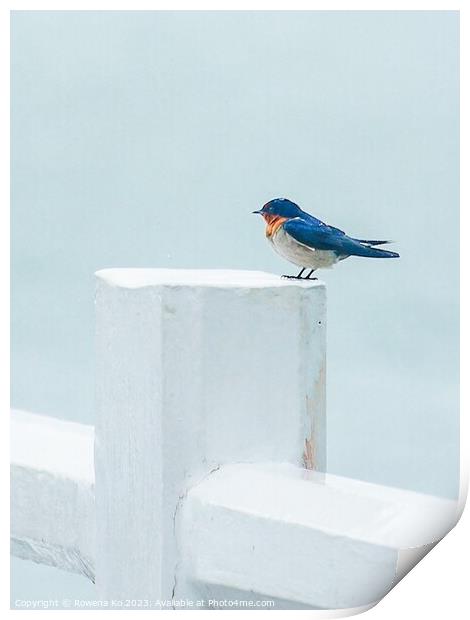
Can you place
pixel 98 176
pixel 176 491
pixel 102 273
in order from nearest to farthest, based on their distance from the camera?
pixel 176 491 → pixel 102 273 → pixel 98 176

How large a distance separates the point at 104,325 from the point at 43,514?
0.26 meters

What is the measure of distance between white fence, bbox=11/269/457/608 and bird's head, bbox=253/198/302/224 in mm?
108

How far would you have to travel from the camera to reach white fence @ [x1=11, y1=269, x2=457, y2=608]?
76 centimetres

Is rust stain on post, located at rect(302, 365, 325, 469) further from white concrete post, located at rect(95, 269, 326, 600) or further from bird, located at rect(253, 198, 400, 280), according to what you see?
bird, located at rect(253, 198, 400, 280)

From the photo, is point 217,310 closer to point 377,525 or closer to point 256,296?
point 256,296

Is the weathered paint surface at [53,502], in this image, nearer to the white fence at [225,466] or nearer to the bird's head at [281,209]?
the white fence at [225,466]

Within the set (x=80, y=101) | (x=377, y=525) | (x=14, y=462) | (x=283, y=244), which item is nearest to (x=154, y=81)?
(x=80, y=101)

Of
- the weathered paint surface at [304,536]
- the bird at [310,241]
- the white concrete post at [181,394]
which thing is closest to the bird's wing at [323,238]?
the bird at [310,241]

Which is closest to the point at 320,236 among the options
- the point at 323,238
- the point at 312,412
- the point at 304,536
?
the point at 323,238

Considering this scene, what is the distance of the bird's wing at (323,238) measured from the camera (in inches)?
40.0

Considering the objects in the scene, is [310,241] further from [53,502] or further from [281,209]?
[53,502]

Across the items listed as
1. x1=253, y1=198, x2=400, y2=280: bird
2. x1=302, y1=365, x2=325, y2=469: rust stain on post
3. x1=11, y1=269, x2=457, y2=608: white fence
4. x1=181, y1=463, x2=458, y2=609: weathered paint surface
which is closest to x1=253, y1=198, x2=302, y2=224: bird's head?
x1=253, y1=198, x2=400, y2=280: bird

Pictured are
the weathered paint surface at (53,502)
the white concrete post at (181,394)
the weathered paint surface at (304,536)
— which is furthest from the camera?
the weathered paint surface at (53,502)

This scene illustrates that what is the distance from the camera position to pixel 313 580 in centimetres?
76
